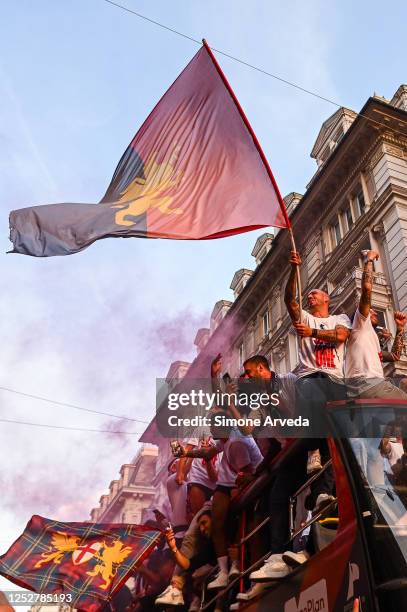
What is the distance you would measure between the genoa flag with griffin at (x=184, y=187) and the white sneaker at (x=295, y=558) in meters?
3.67

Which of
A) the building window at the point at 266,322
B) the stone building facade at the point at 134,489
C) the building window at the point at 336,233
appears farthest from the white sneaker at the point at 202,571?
the stone building facade at the point at 134,489

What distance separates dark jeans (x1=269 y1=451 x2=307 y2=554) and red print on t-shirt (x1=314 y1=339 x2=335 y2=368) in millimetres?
932

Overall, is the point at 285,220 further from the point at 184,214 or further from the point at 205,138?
the point at 205,138

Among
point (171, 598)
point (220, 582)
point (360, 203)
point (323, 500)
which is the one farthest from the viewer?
point (360, 203)

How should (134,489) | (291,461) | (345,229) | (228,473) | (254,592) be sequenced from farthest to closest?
(134,489)
(345,229)
(228,473)
(291,461)
(254,592)

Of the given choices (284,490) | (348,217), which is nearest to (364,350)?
(284,490)

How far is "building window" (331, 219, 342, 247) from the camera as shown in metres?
24.2

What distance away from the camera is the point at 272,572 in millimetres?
4863

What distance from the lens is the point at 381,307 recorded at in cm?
1956

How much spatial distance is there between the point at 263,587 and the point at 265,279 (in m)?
24.4

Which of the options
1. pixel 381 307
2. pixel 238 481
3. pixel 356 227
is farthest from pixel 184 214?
pixel 356 227

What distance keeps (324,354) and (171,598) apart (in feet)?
11.2

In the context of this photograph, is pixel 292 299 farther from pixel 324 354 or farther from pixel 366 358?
pixel 366 358

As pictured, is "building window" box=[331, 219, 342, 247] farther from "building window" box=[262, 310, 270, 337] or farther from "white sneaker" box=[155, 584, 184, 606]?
"white sneaker" box=[155, 584, 184, 606]
